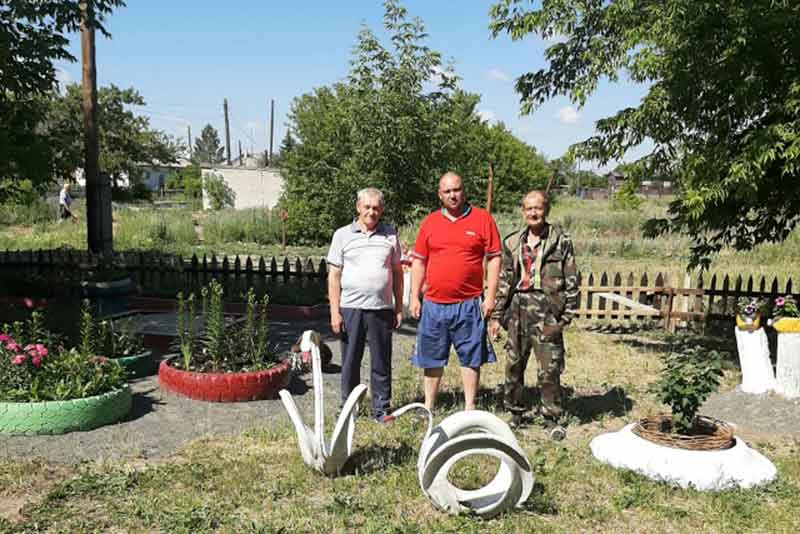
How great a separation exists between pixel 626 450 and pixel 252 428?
2.64 metres

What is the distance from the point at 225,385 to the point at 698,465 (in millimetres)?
3642

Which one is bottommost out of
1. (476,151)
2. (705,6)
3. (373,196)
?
(373,196)

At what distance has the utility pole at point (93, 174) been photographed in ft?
36.9

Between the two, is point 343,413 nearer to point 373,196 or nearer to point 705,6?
point 373,196

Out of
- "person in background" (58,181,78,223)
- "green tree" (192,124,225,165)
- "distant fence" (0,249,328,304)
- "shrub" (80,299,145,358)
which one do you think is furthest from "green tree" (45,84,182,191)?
"green tree" (192,124,225,165)

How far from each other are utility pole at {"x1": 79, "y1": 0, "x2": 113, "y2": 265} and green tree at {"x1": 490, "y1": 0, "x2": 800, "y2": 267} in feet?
22.3

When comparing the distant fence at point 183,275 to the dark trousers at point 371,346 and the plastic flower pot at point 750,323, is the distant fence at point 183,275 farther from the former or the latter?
the plastic flower pot at point 750,323

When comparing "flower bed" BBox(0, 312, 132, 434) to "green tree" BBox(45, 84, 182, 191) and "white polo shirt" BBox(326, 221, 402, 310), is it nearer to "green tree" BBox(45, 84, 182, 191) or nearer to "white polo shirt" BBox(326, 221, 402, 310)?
"white polo shirt" BBox(326, 221, 402, 310)

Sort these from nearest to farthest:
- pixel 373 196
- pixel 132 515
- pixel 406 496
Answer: pixel 132 515, pixel 406 496, pixel 373 196

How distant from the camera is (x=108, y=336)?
6.85 metres

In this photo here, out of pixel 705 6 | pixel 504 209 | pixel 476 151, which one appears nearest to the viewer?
pixel 705 6

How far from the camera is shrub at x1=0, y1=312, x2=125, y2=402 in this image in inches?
210

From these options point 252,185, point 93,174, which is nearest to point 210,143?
point 252,185

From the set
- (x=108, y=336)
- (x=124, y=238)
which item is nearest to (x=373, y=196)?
(x=108, y=336)
